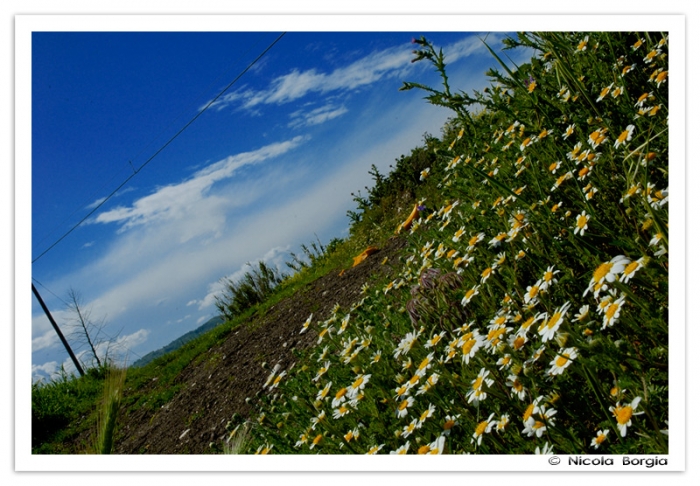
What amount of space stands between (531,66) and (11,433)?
11.0ft

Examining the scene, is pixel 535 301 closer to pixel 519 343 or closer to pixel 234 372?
pixel 519 343

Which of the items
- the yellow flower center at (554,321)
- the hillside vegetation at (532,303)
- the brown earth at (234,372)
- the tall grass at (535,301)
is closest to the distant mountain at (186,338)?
the brown earth at (234,372)

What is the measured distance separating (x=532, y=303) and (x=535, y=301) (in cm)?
1

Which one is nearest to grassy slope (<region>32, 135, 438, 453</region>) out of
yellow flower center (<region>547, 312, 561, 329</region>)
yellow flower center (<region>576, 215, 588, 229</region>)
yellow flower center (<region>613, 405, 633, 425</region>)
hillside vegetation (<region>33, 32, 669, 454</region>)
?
hillside vegetation (<region>33, 32, 669, 454</region>)

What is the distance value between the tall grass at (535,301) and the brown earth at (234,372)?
0.62 m

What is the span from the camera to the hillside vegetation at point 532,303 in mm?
1703

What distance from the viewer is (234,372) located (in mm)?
4977

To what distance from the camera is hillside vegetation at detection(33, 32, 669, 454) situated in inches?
67.1

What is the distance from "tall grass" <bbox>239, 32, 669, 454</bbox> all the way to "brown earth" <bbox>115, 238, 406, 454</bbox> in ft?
2.05
